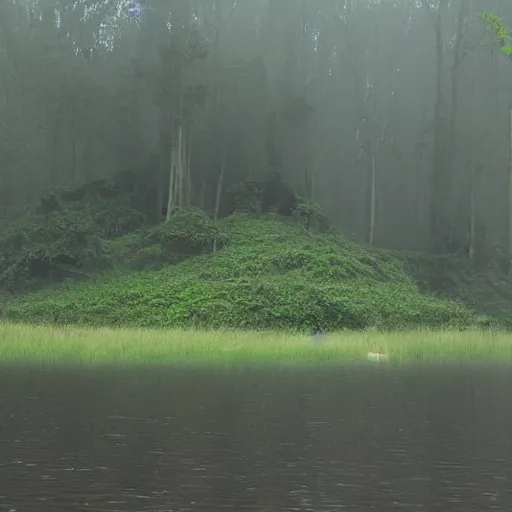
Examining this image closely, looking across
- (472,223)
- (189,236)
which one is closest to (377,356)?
(189,236)

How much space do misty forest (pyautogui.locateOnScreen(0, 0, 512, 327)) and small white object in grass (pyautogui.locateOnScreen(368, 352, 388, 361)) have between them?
2003 cm

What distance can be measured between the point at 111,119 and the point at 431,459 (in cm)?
5100

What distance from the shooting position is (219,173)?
178ft

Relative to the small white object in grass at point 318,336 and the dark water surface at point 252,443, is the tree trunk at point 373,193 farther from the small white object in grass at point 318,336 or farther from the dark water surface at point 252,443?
the dark water surface at point 252,443

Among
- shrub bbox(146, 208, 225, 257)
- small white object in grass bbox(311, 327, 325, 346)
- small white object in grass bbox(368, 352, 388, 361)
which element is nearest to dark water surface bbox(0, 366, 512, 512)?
small white object in grass bbox(368, 352, 388, 361)

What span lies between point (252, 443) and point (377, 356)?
11.6 metres

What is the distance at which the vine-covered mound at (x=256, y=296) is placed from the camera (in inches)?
1270

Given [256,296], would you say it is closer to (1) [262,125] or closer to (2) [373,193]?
(2) [373,193]

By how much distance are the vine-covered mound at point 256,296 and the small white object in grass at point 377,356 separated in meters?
8.46

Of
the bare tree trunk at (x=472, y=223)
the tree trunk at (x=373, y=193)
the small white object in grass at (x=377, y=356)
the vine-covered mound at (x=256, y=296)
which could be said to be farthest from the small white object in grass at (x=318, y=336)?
the tree trunk at (x=373, y=193)

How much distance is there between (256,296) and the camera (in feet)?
109

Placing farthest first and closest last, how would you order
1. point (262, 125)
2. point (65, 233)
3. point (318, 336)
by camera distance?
point (262, 125) < point (65, 233) < point (318, 336)

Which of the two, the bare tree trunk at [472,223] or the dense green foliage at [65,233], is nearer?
the dense green foliage at [65,233]

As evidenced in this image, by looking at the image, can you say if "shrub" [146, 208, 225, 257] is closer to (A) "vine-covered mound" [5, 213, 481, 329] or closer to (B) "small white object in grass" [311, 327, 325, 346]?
(A) "vine-covered mound" [5, 213, 481, 329]
